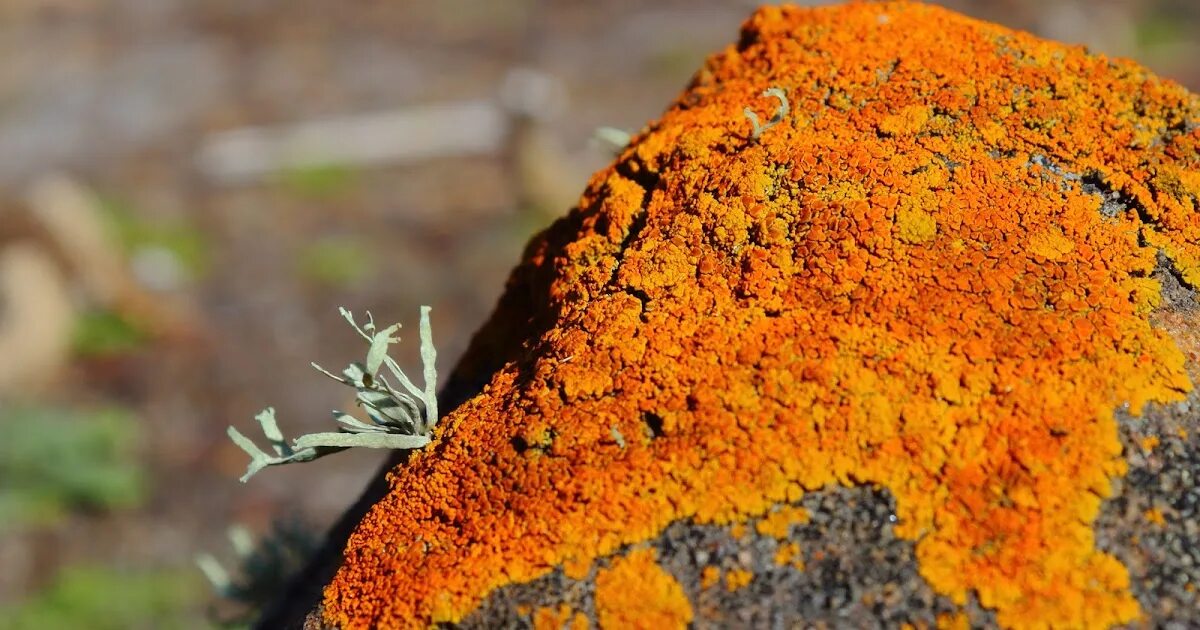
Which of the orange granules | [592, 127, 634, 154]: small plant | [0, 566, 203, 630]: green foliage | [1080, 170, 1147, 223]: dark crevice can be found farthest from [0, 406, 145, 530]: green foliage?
[1080, 170, 1147, 223]: dark crevice

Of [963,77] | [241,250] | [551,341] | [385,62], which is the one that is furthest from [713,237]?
[385,62]

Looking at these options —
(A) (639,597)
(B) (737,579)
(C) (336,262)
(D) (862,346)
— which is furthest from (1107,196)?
(C) (336,262)

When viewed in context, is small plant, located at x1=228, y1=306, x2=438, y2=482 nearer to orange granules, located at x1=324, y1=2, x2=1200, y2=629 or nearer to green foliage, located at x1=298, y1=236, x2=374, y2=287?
orange granules, located at x1=324, y1=2, x2=1200, y2=629

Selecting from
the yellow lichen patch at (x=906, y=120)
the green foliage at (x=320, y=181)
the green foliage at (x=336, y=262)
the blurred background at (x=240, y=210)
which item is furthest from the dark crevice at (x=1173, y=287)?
the green foliage at (x=320, y=181)

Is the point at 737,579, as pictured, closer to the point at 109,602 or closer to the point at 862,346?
the point at 862,346

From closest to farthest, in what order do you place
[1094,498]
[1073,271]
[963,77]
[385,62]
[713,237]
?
[1094,498], [1073,271], [713,237], [963,77], [385,62]

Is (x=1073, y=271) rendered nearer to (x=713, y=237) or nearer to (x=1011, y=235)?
(x=1011, y=235)
